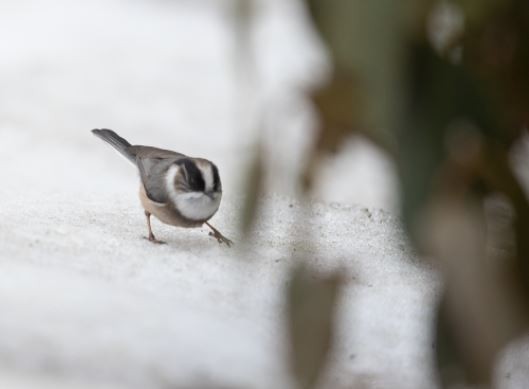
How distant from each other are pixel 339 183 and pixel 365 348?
154cm

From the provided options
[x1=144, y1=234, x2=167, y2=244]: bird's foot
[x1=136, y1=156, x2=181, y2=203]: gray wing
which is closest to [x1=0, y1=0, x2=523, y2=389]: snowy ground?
[x1=144, y1=234, x2=167, y2=244]: bird's foot

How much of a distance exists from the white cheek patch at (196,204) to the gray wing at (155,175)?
50 millimetres

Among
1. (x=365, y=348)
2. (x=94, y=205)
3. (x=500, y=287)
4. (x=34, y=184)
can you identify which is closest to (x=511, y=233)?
(x=500, y=287)

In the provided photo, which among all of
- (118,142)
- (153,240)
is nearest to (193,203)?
(153,240)

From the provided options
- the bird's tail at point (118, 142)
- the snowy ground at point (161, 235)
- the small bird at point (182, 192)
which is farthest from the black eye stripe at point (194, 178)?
the bird's tail at point (118, 142)

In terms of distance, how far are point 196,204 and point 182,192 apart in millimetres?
58

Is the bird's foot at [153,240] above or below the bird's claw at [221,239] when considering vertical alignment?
above

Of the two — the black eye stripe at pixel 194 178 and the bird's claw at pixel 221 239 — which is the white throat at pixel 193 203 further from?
the bird's claw at pixel 221 239

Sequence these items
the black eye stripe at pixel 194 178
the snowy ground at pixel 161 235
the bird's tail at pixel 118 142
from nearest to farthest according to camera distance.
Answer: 1. the snowy ground at pixel 161 235
2. the black eye stripe at pixel 194 178
3. the bird's tail at pixel 118 142

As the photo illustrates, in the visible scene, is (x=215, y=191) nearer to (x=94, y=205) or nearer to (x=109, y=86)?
(x=94, y=205)

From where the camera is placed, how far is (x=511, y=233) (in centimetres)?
141

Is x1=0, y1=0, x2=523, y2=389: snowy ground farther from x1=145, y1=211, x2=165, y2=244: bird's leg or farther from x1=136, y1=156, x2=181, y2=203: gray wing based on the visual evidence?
x1=136, y1=156, x2=181, y2=203: gray wing

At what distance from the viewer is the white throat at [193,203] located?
9.10ft

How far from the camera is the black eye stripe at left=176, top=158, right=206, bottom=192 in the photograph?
2.76 m
